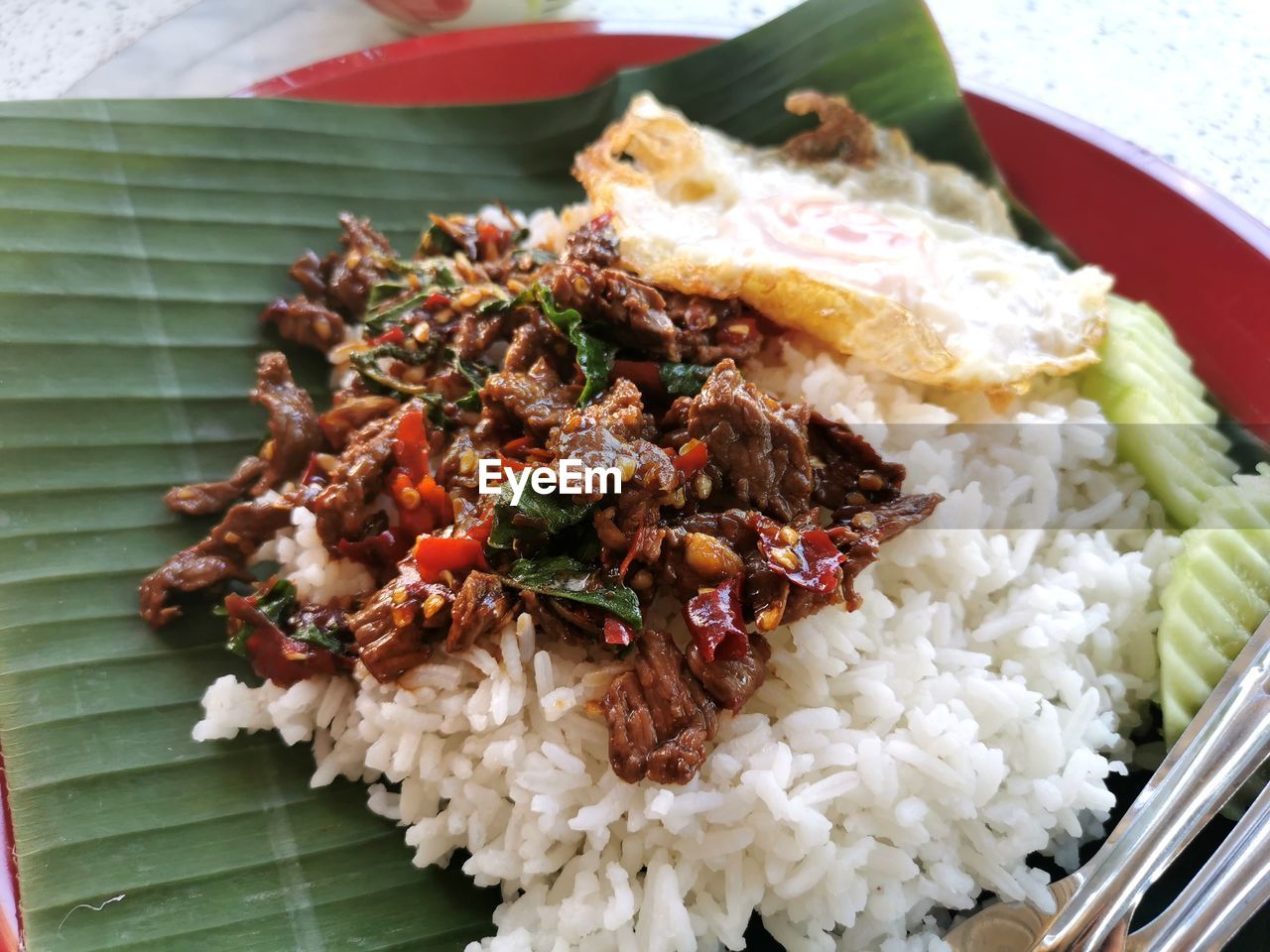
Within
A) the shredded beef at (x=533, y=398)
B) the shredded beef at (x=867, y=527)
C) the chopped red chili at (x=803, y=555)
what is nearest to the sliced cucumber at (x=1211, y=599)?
the shredded beef at (x=867, y=527)

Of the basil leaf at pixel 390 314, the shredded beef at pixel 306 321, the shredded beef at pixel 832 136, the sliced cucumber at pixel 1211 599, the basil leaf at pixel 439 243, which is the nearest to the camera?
the sliced cucumber at pixel 1211 599

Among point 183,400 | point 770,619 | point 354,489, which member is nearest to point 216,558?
point 354,489

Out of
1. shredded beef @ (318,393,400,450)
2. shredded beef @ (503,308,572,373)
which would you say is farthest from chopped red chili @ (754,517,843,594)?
shredded beef @ (318,393,400,450)

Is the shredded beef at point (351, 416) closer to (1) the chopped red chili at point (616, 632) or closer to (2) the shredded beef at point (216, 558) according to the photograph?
(2) the shredded beef at point (216, 558)

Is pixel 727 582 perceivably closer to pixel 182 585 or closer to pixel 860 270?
pixel 860 270

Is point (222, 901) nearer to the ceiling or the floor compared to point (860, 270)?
nearer to the floor

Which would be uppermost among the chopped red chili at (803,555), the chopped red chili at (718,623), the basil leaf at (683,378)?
the basil leaf at (683,378)

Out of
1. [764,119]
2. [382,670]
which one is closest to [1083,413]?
[764,119]
